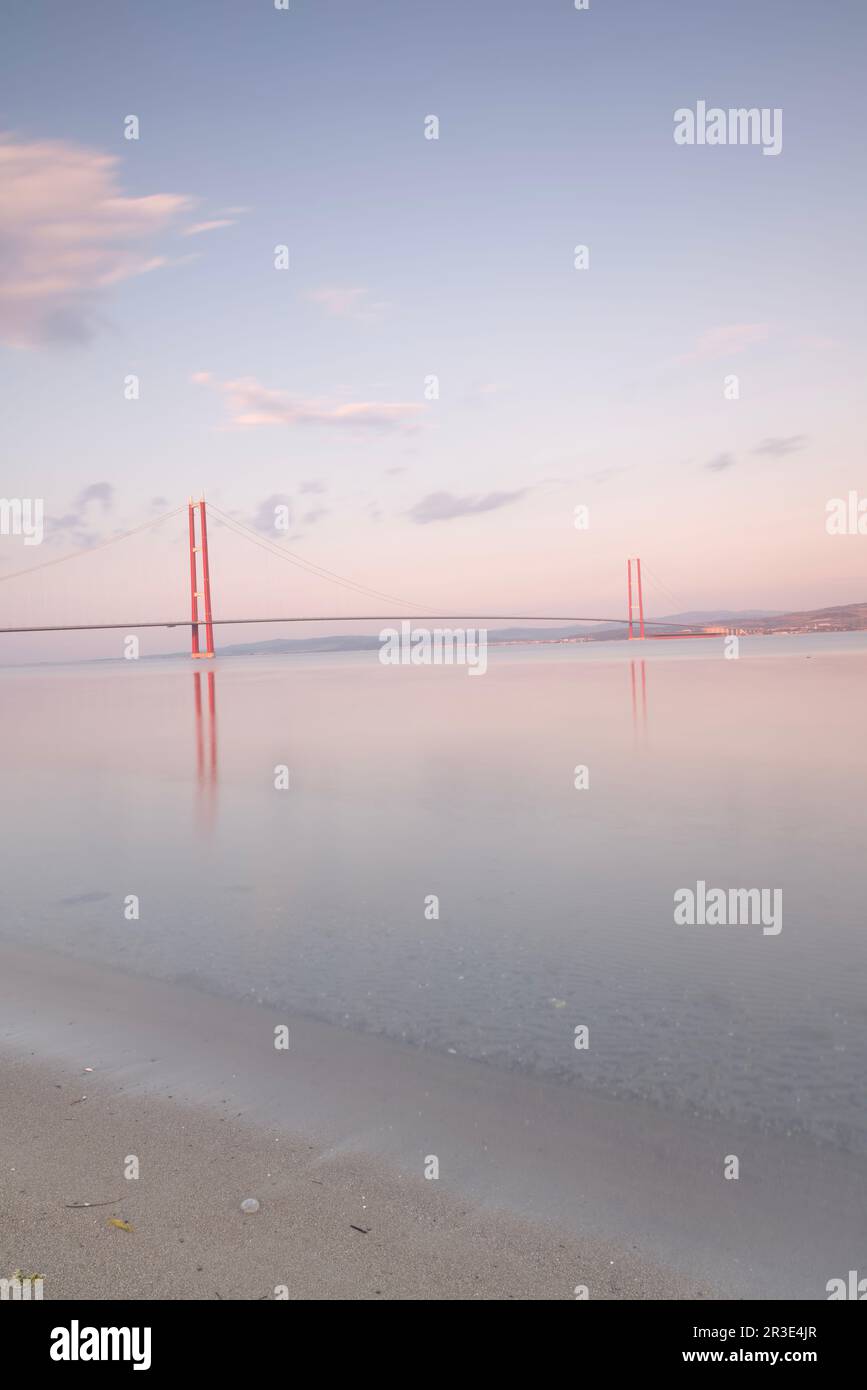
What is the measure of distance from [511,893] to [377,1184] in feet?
10.5

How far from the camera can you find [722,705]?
19500mm

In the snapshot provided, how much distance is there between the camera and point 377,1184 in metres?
2.41

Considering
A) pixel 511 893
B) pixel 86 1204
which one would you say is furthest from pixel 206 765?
pixel 86 1204

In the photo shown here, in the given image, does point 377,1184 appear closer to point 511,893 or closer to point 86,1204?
point 86,1204

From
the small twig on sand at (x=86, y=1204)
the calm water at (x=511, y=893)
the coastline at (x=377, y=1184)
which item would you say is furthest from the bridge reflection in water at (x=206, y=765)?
the small twig on sand at (x=86, y=1204)

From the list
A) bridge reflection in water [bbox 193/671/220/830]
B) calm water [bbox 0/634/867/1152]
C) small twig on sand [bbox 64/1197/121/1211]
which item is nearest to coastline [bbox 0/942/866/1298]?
small twig on sand [bbox 64/1197/121/1211]

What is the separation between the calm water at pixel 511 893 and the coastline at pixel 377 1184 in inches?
11.2

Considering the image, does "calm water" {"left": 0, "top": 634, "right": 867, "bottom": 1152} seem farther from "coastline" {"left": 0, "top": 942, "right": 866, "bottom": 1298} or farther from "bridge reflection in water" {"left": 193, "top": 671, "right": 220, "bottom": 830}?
"coastline" {"left": 0, "top": 942, "right": 866, "bottom": 1298}

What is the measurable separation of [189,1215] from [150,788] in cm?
866

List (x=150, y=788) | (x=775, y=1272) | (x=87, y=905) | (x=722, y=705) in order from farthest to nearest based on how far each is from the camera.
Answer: (x=722, y=705) < (x=150, y=788) < (x=87, y=905) < (x=775, y=1272)

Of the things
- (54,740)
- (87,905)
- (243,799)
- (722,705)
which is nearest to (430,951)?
(87,905)

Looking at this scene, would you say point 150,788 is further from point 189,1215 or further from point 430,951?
point 189,1215
